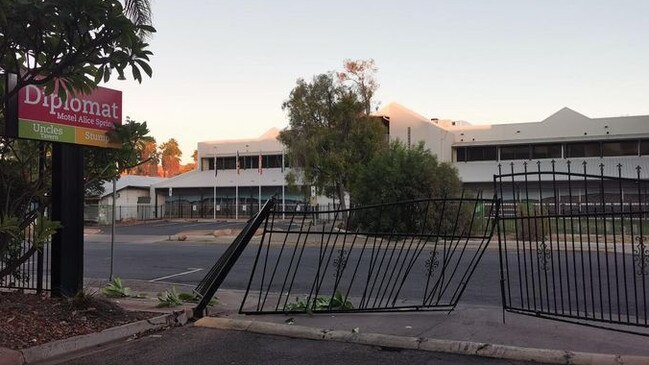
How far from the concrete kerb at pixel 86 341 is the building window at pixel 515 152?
46.3 meters

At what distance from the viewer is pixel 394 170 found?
27.3m

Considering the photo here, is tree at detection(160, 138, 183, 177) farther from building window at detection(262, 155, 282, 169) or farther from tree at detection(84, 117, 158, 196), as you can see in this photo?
tree at detection(84, 117, 158, 196)

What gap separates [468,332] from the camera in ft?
23.4

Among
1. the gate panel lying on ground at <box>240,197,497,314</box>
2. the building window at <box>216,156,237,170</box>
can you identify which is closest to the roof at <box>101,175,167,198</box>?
the building window at <box>216,156,237,170</box>

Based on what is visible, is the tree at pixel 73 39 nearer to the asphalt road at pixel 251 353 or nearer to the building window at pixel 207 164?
the asphalt road at pixel 251 353

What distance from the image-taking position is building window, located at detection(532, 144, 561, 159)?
49.6 metres

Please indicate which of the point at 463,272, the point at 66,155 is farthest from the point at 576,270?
the point at 66,155

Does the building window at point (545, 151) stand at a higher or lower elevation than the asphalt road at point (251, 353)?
higher

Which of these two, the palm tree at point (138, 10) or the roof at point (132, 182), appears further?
the roof at point (132, 182)

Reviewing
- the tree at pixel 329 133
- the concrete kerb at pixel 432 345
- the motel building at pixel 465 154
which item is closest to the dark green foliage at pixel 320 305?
the concrete kerb at pixel 432 345

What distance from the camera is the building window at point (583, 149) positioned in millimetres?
48375

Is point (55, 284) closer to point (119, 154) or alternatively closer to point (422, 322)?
point (119, 154)

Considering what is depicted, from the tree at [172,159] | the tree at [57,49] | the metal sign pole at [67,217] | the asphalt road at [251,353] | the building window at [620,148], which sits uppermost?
the tree at [172,159]

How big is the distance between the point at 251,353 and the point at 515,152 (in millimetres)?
47857
